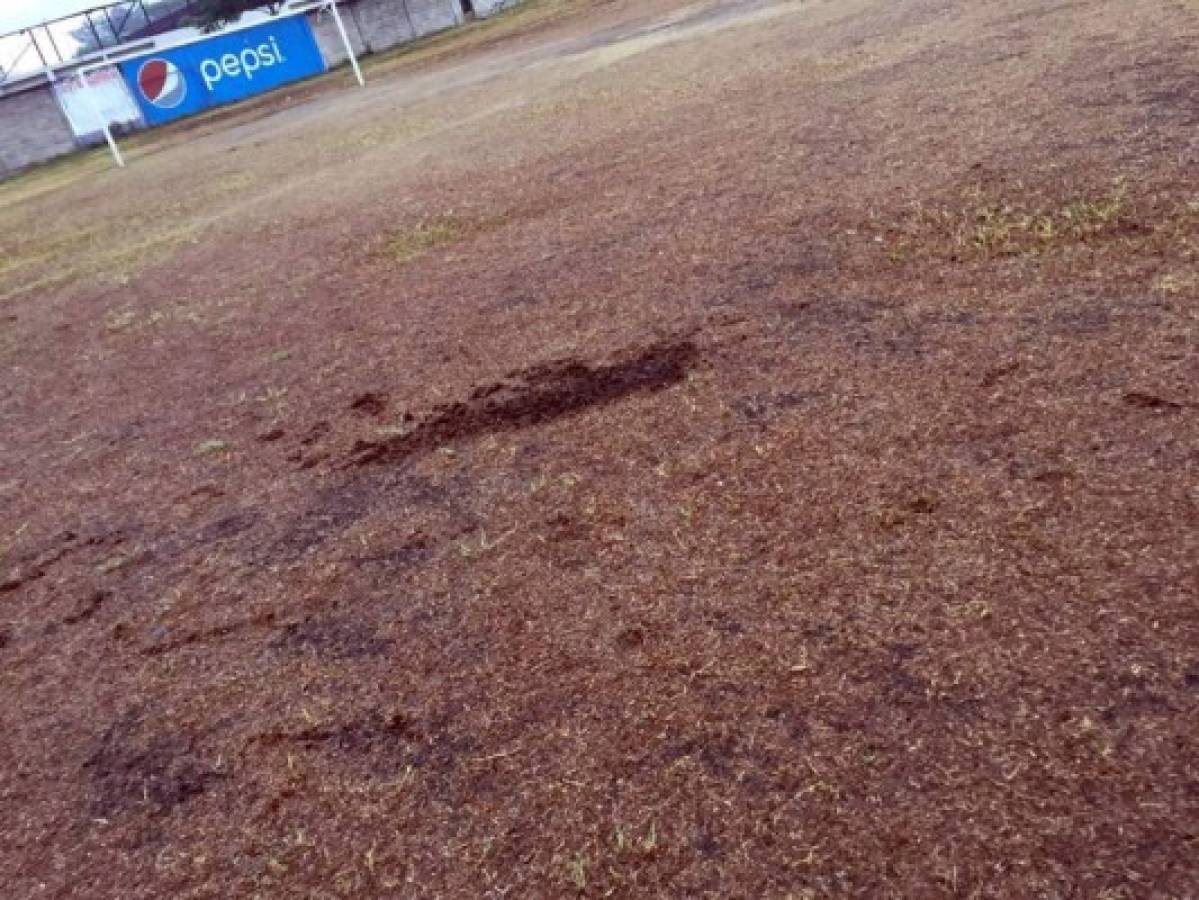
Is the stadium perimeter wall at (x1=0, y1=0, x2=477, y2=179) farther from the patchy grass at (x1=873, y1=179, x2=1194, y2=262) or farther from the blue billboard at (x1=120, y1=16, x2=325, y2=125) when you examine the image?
the patchy grass at (x1=873, y1=179, x2=1194, y2=262)

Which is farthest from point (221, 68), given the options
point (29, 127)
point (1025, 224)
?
point (1025, 224)

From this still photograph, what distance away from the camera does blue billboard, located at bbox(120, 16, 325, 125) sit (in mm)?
34344

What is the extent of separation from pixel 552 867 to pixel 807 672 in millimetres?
920

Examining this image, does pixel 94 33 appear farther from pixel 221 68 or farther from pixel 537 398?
pixel 537 398

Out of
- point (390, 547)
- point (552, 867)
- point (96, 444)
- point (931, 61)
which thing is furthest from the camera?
point (931, 61)

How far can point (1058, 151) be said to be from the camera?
659 cm

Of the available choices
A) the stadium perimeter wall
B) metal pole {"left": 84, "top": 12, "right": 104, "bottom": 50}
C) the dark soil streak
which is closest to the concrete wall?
the stadium perimeter wall

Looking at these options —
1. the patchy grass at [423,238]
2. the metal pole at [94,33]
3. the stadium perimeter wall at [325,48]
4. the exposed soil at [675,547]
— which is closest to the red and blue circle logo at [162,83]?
the stadium perimeter wall at [325,48]

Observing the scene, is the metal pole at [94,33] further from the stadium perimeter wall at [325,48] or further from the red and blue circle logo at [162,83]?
the stadium perimeter wall at [325,48]

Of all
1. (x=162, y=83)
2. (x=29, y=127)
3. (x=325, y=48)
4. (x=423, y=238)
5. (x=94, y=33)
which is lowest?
(x=423, y=238)

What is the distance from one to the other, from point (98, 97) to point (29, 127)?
8670 mm

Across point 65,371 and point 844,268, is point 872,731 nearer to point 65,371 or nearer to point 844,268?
point 844,268

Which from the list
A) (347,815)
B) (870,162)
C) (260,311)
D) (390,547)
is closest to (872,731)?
(347,815)

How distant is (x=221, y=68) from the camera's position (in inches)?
1405
